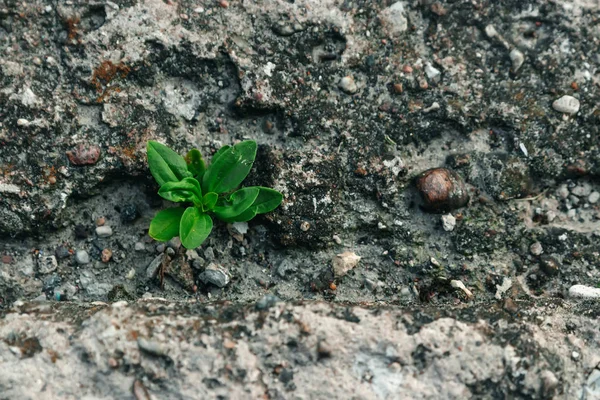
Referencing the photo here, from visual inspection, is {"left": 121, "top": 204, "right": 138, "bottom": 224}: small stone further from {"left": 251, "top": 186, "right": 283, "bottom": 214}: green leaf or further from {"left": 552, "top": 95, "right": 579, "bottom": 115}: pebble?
{"left": 552, "top": 95, "right": 579, "bottom": 115}: pebble

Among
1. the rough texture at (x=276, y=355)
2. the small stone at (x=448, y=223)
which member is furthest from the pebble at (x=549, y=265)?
the rough texture at (x=276, y=355)

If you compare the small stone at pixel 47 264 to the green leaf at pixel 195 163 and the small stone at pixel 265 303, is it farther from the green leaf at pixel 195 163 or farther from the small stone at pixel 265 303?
the small stone at pixel 265 303

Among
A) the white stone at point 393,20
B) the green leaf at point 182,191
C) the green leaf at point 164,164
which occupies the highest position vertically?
the white stone at point 393,20

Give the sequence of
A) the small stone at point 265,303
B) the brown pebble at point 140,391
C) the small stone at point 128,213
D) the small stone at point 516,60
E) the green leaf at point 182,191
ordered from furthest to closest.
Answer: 1. the small stone at point 516,60
2. the small stone at point 128,213
3. the green leaf at point 182,191
4. the small stone at point 265,303
5. the brown pebble at point 140,391

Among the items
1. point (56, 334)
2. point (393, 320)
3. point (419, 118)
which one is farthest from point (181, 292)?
point (419, 118)

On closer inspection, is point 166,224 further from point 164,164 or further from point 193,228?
point 164,164

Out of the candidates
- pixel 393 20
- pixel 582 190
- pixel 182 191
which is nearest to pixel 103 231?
pixel 182 191

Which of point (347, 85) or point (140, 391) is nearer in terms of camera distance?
point (140, 391)
